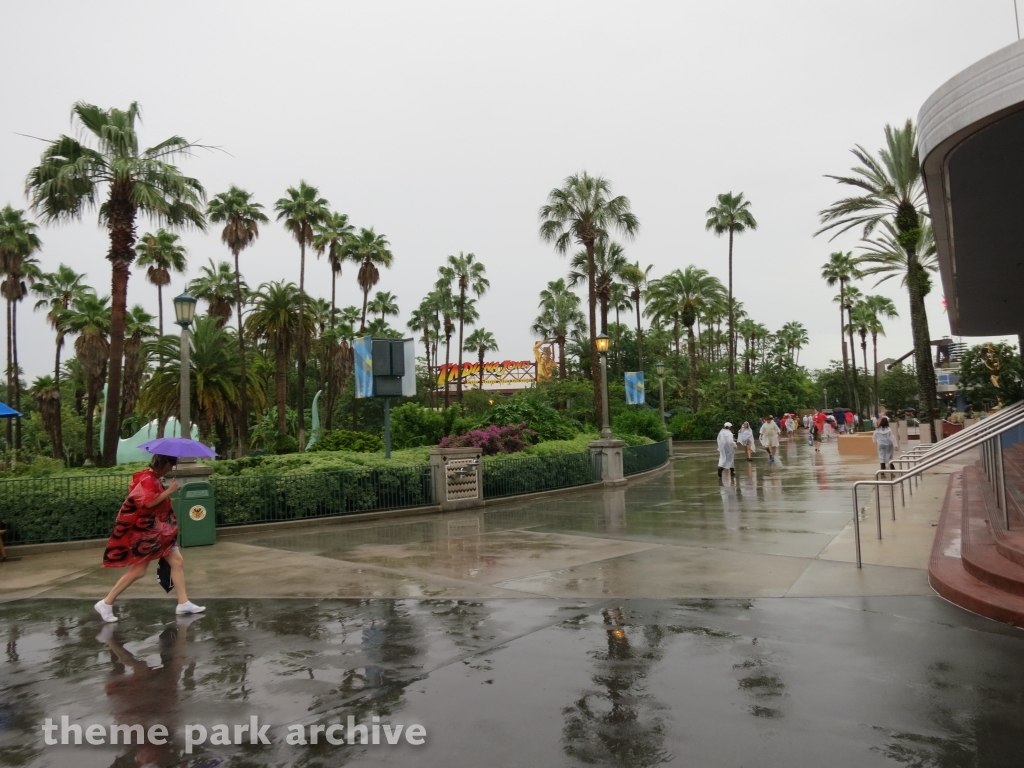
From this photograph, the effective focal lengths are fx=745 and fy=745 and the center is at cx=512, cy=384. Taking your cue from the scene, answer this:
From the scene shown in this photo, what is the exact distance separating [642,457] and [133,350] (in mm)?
30794

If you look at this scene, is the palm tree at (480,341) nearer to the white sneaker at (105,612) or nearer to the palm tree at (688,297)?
the palm tree at (688,297)

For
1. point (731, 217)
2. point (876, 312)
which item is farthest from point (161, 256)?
point (876, 312)

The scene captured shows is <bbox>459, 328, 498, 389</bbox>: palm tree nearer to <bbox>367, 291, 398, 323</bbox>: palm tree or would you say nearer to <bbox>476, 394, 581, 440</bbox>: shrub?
<bbox>367, 291, 398, 323</bbox>: palm tree

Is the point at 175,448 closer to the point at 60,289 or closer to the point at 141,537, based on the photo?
the point at 141,537

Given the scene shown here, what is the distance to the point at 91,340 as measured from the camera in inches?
1495

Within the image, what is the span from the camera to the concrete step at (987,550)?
6.70m

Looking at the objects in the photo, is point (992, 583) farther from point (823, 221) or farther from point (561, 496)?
point (823, 221)

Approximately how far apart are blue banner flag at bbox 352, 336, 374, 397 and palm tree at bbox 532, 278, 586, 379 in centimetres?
4253

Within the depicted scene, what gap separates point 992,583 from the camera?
6.89 meters

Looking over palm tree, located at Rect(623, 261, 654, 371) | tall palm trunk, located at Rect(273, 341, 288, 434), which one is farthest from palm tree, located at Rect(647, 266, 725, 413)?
tall palm trunk, located at Rect(273, 341, 288, 434)

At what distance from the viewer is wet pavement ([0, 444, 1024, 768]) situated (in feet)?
13.3

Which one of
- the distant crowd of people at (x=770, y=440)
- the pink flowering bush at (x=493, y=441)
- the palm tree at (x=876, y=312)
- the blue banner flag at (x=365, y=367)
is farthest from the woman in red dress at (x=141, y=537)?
the palm tree at (x=876, y=312)

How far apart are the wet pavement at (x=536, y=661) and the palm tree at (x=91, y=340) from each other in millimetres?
31347

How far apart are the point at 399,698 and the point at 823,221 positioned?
85.0ft
